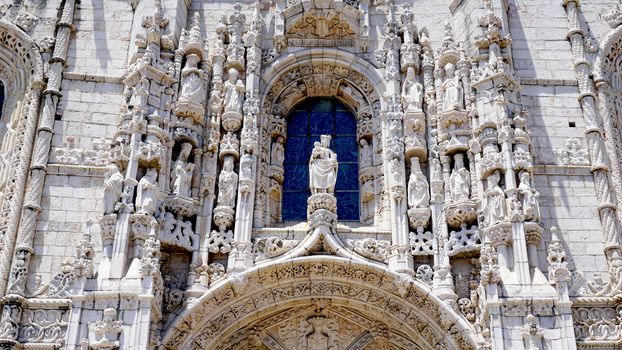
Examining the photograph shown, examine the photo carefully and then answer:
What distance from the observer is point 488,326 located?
12.7 metres

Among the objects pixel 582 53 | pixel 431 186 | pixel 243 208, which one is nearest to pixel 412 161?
pixel 431 186

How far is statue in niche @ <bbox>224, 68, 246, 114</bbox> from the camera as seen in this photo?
15156mm

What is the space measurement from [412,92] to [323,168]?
7.41 ft

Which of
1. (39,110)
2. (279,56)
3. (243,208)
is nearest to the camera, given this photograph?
(243,208)

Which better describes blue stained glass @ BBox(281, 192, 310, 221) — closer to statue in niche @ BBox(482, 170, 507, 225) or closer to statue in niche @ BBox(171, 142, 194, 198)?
statue in niche @ BBox(171, 142, 194, 198)

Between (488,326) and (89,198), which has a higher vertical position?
(89,198)

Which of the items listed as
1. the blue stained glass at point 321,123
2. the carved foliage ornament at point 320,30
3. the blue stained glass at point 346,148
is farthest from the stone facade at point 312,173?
the blue stained glass at point 321,123

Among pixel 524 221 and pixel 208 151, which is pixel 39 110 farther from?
pixel 524 221

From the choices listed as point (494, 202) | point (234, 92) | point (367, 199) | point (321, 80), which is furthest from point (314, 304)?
point (321, 80)

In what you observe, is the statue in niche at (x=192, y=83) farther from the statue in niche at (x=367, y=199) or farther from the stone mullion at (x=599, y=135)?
the stone mullion at (x=599, y=135)

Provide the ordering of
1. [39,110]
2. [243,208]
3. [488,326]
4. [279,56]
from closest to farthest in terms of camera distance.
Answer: [488,326], [243,208], [39,110], [279,56]

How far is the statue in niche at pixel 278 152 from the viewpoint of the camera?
15523 mm

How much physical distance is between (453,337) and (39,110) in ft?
26.5

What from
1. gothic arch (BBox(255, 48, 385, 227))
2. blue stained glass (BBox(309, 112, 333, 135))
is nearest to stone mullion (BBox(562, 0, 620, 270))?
gothic arch (BBox(255, 48, 385, 227))
